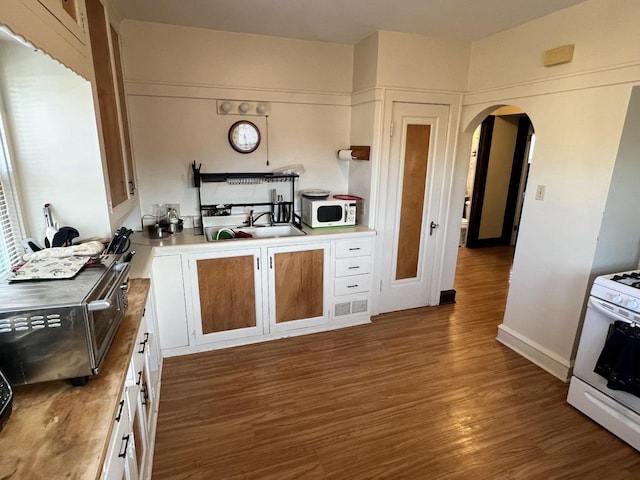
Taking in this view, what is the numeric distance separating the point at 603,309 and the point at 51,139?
3160mm

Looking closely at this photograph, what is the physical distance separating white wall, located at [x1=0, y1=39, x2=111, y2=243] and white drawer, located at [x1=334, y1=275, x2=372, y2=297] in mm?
2011

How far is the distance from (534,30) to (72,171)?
3.23 m

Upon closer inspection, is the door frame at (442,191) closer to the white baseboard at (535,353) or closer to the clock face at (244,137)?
the white baseboard at (535,353)

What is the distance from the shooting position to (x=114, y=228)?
204cm

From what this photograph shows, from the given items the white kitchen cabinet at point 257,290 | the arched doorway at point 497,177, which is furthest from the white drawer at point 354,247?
the arched doorway at point 497,177

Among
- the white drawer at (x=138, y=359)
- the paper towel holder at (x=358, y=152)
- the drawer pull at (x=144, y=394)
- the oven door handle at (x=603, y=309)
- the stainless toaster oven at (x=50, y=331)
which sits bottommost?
the drawer pull at (x=144, y=394)

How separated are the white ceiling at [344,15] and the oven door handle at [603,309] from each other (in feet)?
6.36

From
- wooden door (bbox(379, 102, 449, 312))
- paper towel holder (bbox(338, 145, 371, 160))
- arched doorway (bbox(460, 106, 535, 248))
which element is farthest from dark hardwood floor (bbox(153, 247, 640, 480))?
arched doorway (bbox(460, 106, 535, 248))

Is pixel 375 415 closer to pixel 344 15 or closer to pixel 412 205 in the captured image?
pixel 412 205

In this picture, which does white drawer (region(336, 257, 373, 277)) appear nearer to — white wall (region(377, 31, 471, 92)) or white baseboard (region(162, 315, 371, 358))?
white baseboard (region(162, 315, 371, 358))

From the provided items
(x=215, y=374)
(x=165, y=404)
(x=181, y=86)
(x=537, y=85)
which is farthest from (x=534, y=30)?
(x=165, y=404)

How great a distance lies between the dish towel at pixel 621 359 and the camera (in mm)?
1922

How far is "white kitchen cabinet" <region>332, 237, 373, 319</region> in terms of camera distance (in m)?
3.21

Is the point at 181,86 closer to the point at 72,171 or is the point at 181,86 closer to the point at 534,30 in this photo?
the point at 72,171
